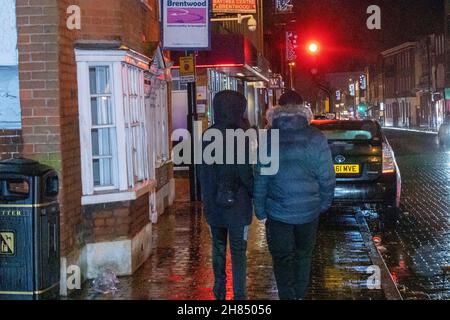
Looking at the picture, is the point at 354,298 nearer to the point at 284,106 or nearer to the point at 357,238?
the point at 284,106

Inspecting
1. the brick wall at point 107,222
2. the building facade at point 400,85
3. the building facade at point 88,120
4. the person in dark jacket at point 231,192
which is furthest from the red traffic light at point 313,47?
the building facade at point 400,85

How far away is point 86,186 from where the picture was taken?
761 cm

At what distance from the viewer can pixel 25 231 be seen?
5.71 m

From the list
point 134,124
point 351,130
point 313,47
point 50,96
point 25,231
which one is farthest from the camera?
point 313,47

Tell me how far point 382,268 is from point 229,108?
10.2ft

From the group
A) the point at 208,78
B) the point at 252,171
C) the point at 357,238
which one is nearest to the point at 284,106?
the point at 252,171

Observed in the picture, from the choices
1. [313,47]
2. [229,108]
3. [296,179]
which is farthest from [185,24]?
[313,47]

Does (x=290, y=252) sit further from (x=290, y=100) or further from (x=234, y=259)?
(x=290, y=100)

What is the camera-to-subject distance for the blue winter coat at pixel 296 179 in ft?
18.9

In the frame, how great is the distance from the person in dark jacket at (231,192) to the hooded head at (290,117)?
0.36 m

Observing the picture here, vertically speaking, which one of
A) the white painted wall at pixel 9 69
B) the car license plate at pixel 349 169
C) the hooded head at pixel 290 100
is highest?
the white painted wall at pixel 9 69

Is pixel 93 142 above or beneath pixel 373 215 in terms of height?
above

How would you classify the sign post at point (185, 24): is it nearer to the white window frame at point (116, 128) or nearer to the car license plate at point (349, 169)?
the car license plate at point (349, 169)

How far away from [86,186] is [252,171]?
237 cm
